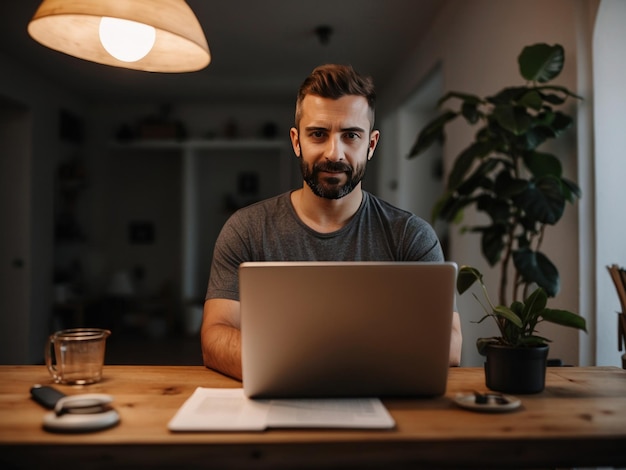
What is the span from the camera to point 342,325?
1.04m

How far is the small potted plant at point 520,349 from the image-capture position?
3.80 ft

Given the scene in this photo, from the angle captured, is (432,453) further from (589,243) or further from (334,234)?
(589,243)

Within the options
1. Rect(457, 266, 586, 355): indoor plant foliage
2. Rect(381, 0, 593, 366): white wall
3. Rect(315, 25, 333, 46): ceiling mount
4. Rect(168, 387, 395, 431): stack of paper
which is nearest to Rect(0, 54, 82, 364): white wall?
Rect(315, 25, 333, 46): ceiling mount

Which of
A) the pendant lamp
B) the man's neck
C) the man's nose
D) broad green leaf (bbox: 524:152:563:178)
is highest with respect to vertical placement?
the pendant lamp

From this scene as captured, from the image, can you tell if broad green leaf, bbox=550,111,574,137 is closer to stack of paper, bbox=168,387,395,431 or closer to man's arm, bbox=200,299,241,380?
man's arm, bbox=200,299,241,380

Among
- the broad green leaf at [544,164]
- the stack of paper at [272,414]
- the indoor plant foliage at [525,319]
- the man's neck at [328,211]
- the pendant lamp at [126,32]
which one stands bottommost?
the stack of paper at [272,414]

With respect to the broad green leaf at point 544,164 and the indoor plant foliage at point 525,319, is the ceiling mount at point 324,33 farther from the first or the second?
the indoor plant foliage at point 525,319

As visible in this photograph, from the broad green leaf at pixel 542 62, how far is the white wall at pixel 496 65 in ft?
0.27

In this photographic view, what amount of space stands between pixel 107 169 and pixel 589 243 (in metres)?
5.99

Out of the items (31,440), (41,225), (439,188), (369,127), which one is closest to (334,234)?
(369,127)

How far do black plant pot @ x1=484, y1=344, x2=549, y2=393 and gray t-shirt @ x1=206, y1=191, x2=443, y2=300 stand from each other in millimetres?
613

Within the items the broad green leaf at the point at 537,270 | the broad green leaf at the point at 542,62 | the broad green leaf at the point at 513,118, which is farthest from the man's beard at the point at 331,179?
the broad green leaf at the point at 542,62

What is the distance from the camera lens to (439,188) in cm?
598

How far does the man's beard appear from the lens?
5.57ft
